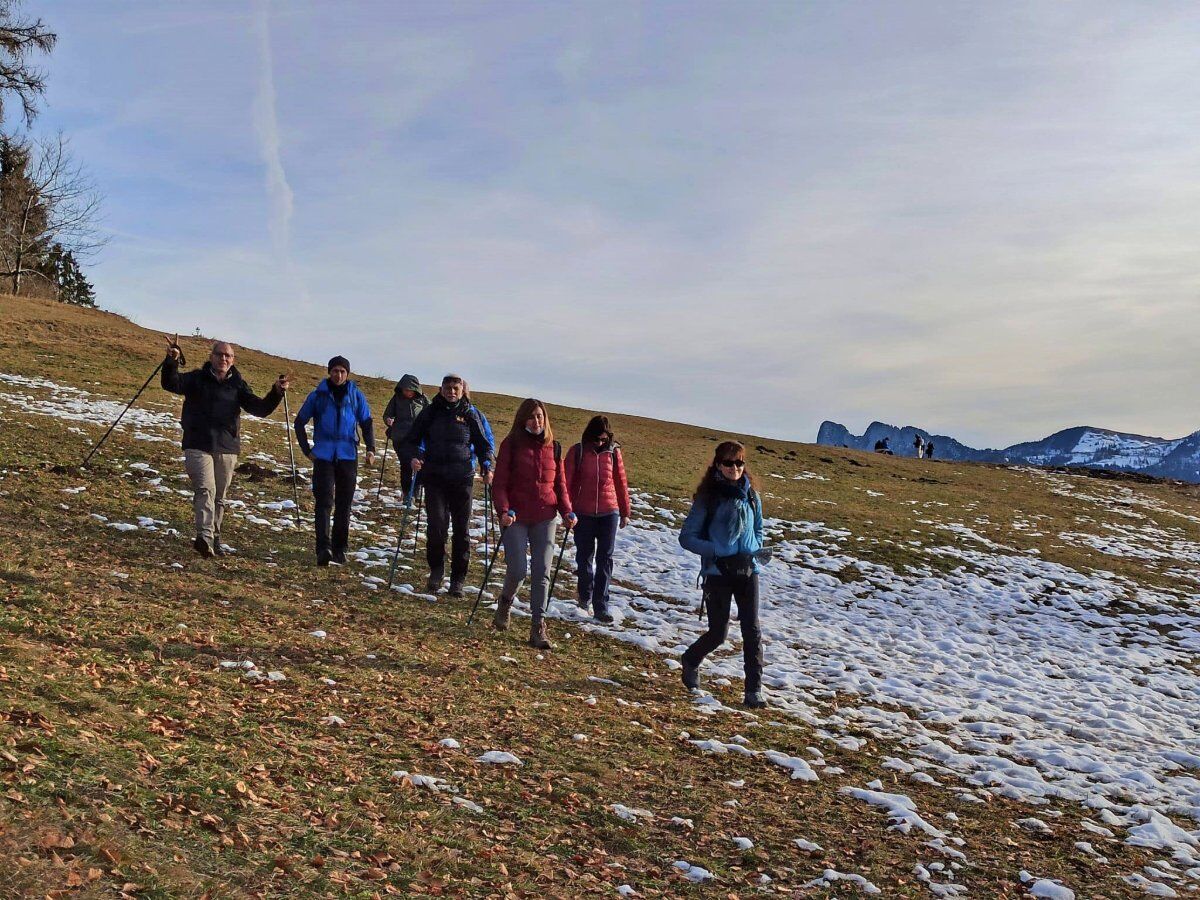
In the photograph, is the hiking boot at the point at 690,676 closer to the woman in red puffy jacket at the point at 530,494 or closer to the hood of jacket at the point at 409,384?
the woman in red puffy jacket at the point at 530,494

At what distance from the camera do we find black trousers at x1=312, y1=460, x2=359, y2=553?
Answer: 1191cm

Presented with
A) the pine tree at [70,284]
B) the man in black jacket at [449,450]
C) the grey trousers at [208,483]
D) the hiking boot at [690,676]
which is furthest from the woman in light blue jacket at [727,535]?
the pine tree at [70,284]

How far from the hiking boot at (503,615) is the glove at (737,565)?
301 centimetres

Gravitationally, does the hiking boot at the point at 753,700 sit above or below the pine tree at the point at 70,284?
below

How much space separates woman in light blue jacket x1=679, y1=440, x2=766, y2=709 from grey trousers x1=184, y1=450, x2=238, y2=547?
6.56 m

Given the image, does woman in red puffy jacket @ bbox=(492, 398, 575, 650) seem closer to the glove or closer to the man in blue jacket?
the glove

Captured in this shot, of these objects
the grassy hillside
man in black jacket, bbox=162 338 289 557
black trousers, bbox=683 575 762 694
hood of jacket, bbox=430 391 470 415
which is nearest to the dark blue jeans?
the grassy hillside

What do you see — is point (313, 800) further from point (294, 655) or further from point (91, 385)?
point (91, 385)

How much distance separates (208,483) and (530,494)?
4.63m

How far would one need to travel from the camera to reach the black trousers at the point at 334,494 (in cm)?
1191

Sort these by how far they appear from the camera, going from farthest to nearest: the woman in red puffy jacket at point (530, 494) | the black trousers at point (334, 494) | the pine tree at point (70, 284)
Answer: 1. the pine tree at point (70, 284)
2. the black trousers at point (334, 494)
3. the woman in red puffy jacket at point (530, 494)

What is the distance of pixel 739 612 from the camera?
9195 mm

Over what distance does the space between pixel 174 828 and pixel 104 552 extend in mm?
7540

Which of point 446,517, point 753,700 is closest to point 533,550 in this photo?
point 446,517
